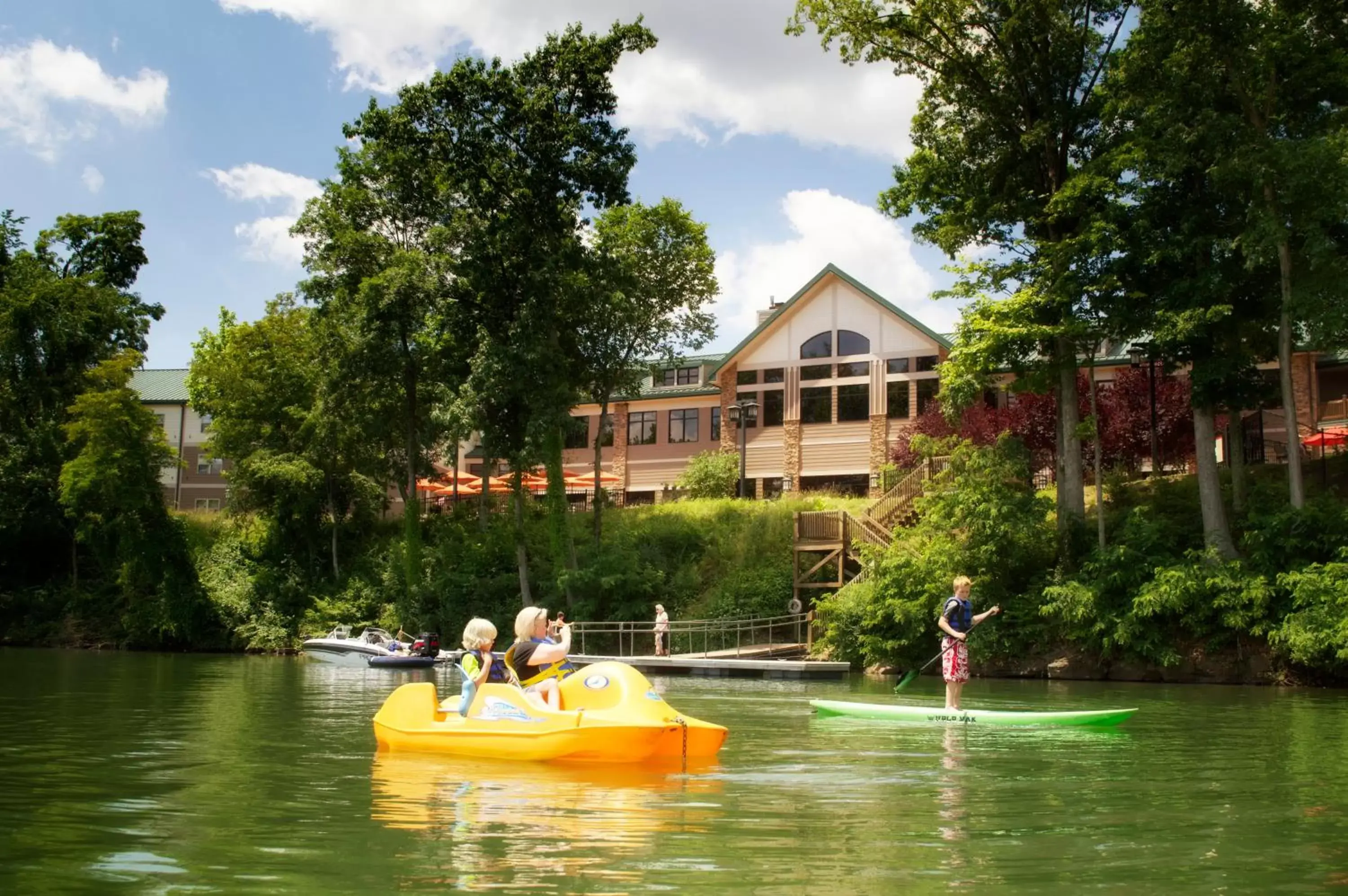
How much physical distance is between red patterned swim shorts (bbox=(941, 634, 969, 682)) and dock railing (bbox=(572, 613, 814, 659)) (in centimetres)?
1757

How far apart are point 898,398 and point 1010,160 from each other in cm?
1554

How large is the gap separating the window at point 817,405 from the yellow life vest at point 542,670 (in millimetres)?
36538

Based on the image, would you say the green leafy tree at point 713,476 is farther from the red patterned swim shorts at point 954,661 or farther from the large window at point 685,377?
the red patterned swim shorts at point 954,661

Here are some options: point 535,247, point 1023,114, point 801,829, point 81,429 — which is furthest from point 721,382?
point 801,829

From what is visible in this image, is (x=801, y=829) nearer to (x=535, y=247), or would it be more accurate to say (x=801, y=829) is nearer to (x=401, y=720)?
(x=401, y=720)

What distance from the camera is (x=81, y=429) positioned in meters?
45.7

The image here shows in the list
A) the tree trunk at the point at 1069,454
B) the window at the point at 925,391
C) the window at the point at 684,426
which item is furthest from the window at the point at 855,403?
the tree trunk at the point at 1069,454

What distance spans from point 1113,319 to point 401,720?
22.4 meters

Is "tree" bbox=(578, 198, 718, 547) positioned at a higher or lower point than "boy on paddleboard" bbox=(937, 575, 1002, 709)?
higher

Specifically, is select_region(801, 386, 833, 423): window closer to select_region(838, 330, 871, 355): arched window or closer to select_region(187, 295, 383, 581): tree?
select_region(838, 330, 871, 355): arched window

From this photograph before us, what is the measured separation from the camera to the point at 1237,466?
3173 centimetres

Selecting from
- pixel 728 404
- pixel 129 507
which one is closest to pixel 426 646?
pixel 129 507

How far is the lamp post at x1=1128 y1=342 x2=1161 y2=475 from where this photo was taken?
3089cm

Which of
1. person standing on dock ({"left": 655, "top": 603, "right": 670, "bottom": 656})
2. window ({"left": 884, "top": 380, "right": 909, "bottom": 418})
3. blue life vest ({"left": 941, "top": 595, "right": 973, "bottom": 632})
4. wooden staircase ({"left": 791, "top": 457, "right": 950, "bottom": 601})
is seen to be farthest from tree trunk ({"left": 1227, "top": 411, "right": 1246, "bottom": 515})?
blue life vest ({"left": 941, "top": 595, "right": 973, "bottom": 632})
